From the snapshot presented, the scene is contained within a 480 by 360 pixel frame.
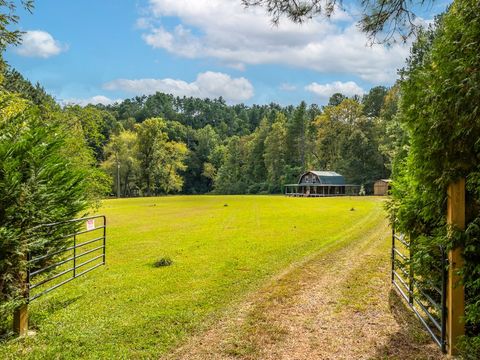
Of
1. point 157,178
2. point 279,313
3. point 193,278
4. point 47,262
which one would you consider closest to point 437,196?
point 279,313

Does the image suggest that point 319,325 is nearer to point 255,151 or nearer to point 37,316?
point 37,316

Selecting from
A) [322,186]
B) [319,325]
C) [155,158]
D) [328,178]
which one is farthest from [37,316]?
[155,158]

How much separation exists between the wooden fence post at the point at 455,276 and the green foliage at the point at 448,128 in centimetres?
10

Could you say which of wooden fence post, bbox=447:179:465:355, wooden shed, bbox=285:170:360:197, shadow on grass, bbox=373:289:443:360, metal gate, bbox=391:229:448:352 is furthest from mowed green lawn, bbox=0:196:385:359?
wooden shed, bbox=285:170:360:197

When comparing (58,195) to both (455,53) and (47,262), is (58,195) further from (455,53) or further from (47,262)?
(455,53)

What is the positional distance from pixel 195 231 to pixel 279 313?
10303 mm

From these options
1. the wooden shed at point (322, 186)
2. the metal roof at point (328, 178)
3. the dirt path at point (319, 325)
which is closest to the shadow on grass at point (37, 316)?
the dirt path at point (319, 325)

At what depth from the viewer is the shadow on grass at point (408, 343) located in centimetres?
445

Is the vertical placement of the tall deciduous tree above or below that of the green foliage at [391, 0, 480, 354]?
Result: above

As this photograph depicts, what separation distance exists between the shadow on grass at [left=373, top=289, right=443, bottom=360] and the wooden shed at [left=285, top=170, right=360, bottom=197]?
4943cm

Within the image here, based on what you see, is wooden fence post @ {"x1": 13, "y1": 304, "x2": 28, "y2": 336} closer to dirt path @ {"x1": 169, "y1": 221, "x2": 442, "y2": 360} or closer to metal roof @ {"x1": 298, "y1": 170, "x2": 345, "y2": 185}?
dirt path @ {"x1": 169, "y1": 221, "x2": 442, "y2": 360}

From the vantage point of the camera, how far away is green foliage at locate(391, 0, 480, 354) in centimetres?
351

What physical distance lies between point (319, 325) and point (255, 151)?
69.9 m

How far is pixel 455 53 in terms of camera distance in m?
3.77
